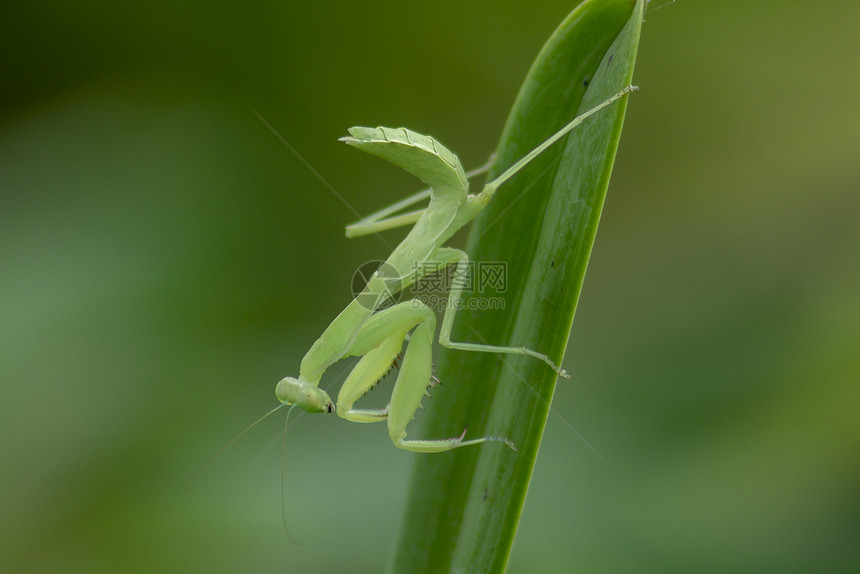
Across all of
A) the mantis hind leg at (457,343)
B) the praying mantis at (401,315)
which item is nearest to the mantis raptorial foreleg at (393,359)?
the praying mantis at (401,315)

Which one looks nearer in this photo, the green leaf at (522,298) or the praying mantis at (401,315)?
the green leaf at (522,298)

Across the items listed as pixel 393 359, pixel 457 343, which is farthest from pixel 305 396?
pixel 457 343

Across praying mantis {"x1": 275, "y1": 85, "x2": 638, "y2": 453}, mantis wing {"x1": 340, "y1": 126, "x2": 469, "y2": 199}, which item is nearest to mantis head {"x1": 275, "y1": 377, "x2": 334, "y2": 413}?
praying mantis {"x1": 275, "y1": 85, "x2": 638, "y2": 453}

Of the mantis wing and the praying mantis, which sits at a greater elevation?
the mantis wing

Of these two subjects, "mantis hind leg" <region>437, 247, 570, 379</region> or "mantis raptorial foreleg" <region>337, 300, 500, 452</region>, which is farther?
"mantis raptorial foreleg" <region>337, 300, 500, 452</region>

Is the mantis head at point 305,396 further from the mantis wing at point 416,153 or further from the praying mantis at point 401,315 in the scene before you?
the mantis wing at point 416,153

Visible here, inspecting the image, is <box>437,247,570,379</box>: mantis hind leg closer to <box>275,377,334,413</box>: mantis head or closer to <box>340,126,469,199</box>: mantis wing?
<box>340,126,469,199</box>: mantis wing

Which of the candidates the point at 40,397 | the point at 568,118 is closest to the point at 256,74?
the point at 40,397

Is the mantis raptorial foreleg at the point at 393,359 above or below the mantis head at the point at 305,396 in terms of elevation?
above

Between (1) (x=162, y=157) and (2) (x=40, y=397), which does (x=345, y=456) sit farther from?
(1) (x=162, y=157)
